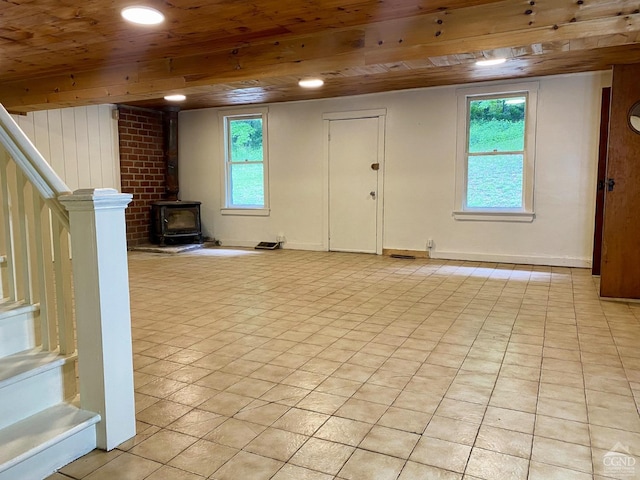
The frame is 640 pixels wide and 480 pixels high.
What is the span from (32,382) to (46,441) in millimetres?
248

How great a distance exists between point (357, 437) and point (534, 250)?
15.2ft

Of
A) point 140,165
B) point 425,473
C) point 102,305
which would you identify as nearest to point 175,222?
point 140,165

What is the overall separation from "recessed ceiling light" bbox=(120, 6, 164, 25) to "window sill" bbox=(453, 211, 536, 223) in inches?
167

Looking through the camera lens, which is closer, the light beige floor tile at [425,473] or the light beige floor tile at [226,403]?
the light beige floor tile at [425,473]

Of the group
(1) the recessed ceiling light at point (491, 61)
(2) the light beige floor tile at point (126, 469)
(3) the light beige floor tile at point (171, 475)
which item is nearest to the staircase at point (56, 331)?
(2) the light beige floor tile at point (126, 469)

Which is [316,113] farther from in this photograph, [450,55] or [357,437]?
[357,437]

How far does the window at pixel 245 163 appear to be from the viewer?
7297mm

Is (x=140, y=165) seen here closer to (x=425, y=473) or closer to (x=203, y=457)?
(x=203, y=457)

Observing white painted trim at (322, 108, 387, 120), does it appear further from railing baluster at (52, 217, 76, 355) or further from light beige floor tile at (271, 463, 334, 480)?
light beige floor tile at (271, 463, 334, 480)

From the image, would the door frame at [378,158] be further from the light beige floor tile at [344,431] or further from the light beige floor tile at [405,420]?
the light beige floor tile at [344,431]

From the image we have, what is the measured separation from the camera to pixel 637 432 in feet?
6.16

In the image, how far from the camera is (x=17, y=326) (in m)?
1.89

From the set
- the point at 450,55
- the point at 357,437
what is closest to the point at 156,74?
the point at 450,55

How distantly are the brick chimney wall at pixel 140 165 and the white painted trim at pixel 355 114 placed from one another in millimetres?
2868
